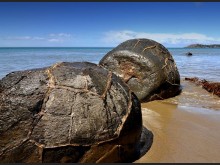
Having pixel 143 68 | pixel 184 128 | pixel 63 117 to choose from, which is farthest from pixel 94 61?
pixel 63 117

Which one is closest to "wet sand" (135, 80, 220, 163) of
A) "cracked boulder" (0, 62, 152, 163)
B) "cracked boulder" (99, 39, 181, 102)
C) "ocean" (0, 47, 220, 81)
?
"cracked boulder" (99, 39, 181, 102)

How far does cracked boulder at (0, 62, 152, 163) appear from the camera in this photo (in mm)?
2797

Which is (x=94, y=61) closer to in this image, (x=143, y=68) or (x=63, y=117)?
(x=143, y=68)

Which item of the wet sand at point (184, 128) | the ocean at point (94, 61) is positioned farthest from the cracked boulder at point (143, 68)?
the ocean at point (94, 61)

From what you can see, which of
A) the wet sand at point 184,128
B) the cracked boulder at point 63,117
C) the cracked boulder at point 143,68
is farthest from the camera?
the cracked boulder at point 143,68

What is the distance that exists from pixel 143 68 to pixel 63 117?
3.74m

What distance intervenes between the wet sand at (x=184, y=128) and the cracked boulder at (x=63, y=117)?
62 cm

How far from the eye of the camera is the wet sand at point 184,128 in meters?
3.57

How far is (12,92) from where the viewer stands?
2934 millimetres

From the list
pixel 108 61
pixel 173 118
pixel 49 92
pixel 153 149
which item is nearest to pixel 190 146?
pixel 153 149

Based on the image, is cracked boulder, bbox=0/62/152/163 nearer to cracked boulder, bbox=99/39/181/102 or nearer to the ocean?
cracked boulder, bbox=99/39/181/102

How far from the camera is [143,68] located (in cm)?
635

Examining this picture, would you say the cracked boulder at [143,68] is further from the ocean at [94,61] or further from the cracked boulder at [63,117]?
the ocean at [94,61]

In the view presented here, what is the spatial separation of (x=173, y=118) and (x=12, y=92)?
3256 millimetres
